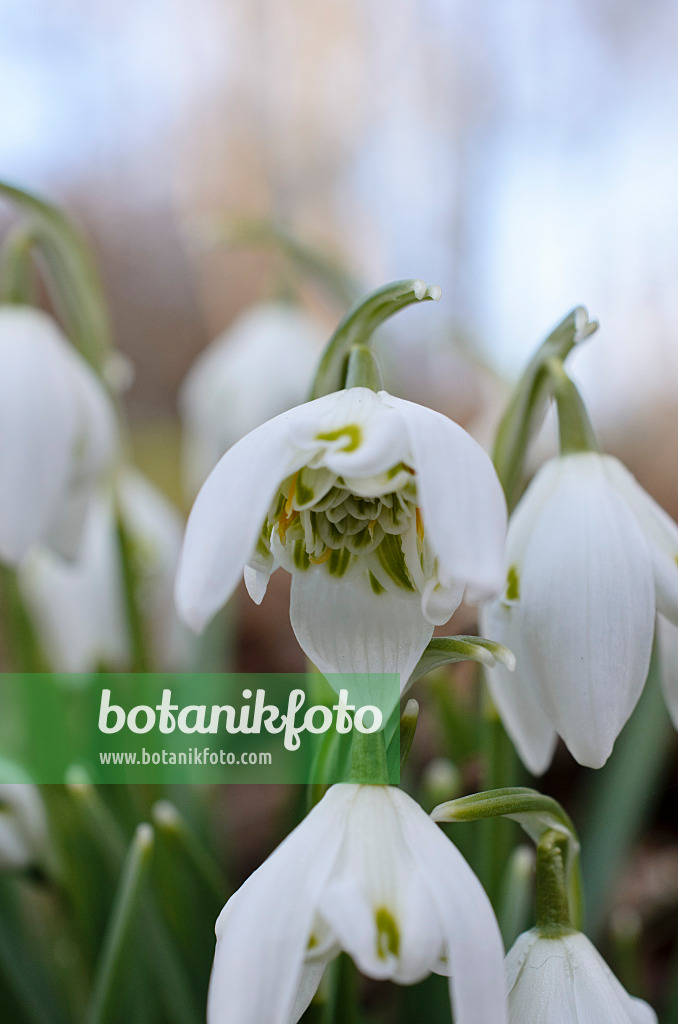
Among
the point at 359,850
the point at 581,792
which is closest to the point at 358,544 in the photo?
the point at 359,850

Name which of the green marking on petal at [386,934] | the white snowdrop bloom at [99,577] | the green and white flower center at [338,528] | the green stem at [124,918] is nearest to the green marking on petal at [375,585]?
the green and white flower center at [338,528]

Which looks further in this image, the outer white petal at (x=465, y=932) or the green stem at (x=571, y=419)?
the green stem at (x=571, y=419)

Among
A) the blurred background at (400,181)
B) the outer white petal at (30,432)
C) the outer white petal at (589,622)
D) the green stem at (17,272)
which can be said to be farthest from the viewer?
the blurred background at (400,181)

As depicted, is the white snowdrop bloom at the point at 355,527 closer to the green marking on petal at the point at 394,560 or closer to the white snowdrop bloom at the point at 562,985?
the green marking on petal at the point at 394,560

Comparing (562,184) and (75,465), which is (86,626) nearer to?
(75,465)
